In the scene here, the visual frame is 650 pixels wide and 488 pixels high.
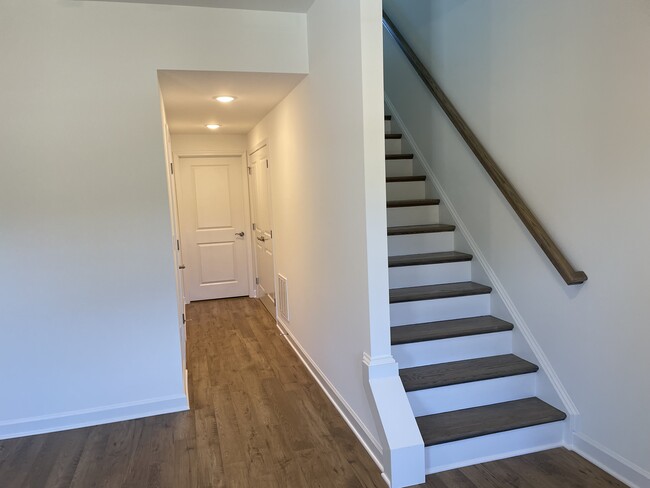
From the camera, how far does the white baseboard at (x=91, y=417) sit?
273 cm

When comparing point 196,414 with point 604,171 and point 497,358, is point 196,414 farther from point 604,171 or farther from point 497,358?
point 604,171

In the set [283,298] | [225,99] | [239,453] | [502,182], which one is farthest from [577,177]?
[283,298]

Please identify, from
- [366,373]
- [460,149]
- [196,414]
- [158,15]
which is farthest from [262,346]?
[158,15]

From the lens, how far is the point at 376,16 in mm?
2102

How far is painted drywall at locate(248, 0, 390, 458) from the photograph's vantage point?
216 centimetres

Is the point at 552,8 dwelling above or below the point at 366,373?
above

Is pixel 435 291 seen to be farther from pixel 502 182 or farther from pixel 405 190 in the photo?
pixel 405 190

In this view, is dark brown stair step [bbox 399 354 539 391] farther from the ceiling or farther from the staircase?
the ceiling

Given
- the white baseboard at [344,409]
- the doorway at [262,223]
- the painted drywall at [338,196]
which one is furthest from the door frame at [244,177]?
the white baseboard at [344,409]

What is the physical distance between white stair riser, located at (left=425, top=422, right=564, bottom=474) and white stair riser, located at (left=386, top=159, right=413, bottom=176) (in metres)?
2.18

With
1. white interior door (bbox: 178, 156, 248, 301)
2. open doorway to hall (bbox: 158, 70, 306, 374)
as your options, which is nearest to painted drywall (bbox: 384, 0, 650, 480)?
open doorway to hall (bbox: 158, 70, 306, 374)

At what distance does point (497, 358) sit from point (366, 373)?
2.93 feet

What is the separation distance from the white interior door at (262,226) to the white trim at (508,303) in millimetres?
A: 1583

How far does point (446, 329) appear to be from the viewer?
2.70 metres
